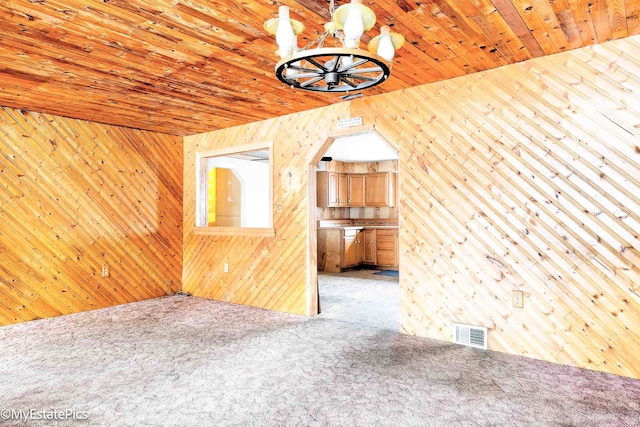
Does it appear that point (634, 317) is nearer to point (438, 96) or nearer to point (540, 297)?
point (540, 297)

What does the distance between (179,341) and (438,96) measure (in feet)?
11.0

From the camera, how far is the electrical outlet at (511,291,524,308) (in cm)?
334

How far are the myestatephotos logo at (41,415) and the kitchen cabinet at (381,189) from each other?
24.6ft

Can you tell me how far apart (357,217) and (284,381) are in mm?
7227

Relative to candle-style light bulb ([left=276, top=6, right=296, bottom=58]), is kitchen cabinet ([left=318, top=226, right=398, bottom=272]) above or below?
below

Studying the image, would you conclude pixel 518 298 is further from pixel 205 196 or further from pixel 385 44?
pixel 205 196

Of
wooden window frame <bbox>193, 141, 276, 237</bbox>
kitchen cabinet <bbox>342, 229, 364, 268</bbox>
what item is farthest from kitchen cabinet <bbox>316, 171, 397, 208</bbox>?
wooden window frame <bbox>193, 141, 276, 237</bbox>

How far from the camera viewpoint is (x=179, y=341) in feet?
12.5

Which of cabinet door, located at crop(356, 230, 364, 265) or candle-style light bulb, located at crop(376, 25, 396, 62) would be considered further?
cabinet door, located at crop(356, 230, 364, 265)

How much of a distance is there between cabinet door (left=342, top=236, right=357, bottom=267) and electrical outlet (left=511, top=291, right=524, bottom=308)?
5.18 metres

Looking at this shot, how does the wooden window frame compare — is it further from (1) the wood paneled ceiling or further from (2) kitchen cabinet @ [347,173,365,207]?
(2) kitchen cabinet @ [347,173,365,207]

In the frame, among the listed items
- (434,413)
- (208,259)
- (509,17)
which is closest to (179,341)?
(208,259)

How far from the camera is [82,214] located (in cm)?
505

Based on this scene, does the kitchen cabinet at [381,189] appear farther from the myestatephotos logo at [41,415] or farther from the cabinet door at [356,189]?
the myestatephotos logo at [41,415]
